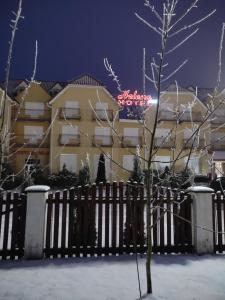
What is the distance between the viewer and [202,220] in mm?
6383

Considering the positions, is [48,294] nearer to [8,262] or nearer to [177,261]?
[8,262]

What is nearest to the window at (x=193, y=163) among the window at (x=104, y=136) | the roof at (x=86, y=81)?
the window at (x=104, y=136)

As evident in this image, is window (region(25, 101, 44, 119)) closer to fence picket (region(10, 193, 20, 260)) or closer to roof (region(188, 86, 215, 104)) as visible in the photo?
roof (region(188, 86, 215, 104))

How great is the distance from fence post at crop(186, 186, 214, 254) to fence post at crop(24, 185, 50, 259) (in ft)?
Answer: 10.5

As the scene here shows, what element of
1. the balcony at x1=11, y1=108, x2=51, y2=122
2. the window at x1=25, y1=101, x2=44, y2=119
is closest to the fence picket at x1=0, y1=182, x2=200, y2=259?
the balcony at x1=11, y1=108, x2=51, y2=122

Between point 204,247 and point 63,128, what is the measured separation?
96.4 ft

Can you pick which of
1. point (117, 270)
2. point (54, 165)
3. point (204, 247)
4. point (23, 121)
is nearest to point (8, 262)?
point (117, 270)

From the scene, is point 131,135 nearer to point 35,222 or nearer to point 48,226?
point 48,226

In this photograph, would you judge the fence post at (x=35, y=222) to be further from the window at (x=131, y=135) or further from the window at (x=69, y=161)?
the window at (x=131, y=135)

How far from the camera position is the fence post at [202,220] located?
632cm

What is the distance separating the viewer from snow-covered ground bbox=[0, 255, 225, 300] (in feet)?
14.2

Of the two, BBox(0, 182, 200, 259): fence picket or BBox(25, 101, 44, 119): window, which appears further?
BBox(25, 101, 44, 119): window

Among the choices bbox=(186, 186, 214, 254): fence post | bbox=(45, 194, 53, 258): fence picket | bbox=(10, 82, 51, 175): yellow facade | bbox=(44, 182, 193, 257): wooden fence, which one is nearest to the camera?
bbox=(45, 194, 53, 258): fence picket

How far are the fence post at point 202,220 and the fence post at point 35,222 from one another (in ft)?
10.5
